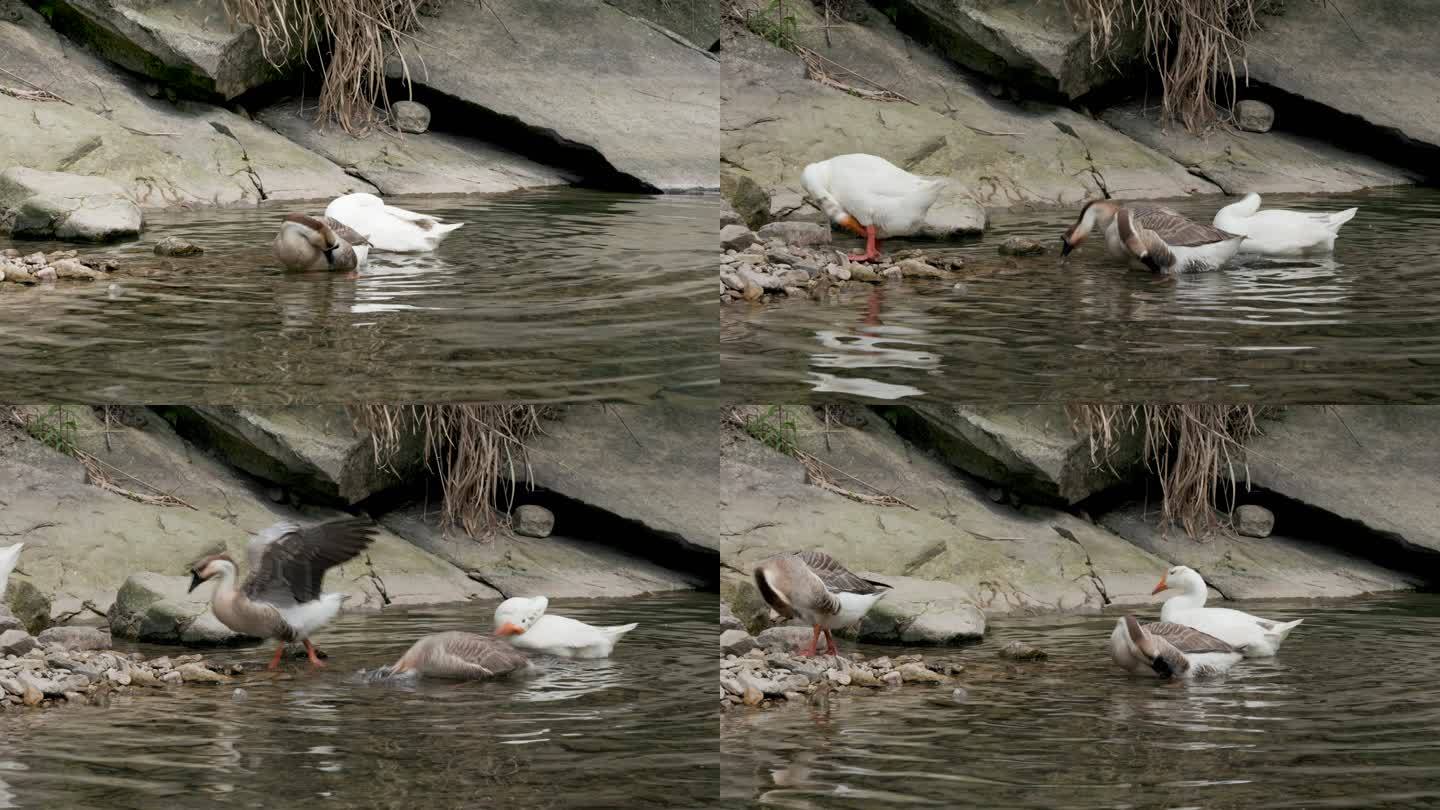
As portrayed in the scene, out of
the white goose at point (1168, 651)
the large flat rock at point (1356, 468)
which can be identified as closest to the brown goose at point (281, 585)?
the white goose at point (1168, 651)

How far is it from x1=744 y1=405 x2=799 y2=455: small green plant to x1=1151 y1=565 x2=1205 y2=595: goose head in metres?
1.69

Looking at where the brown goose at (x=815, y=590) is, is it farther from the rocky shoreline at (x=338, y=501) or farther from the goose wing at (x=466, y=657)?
the rocky shoreline at (x=338, y=501)

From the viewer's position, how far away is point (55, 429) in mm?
7297

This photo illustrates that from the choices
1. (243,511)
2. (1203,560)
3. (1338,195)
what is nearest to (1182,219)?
(1338,195)

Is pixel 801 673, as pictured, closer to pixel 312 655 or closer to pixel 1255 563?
pixel 312 655

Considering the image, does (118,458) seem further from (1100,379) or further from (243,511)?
(1100,379)

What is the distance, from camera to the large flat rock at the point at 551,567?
7262 mm

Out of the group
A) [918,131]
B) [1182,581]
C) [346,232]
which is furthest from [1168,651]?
[346,232]

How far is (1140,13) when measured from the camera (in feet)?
25.5

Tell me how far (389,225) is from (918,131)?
7.79 ft

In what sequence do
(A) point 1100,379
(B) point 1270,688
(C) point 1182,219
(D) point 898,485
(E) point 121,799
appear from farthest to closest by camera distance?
1. (D) point 898,485
2. (C) point 1182,219
3. (B) point 1270,688
4. (A) point 1100,379
5. (E) point 121,799

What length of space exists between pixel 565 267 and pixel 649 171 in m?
1.87

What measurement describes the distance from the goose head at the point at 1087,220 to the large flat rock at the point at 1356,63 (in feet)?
6.03

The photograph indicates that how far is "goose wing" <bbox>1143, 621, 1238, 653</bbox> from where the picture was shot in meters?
6.34
